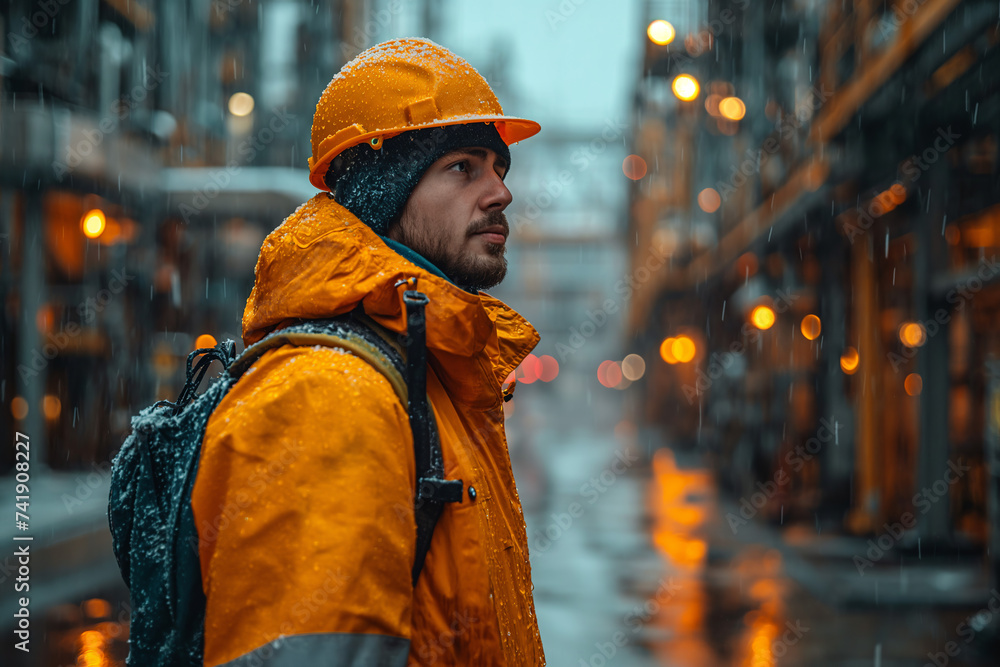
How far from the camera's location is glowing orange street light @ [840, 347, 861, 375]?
13.1 m

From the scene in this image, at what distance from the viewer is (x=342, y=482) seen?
1.43 meters

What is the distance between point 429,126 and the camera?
1884 mm

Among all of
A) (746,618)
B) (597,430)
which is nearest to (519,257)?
(597,430)

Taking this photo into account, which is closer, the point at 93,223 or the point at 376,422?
the point at 376,422

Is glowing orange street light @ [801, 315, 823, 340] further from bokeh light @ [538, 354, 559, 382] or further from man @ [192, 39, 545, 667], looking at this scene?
bokeh light @ [538, 354, 559, 382]

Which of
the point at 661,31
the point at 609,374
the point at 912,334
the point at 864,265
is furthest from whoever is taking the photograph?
the point at 609,374

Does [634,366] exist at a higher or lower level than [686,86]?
lower

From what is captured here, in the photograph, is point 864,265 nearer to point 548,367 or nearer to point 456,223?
point 456,223

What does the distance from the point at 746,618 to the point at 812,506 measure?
5.77m

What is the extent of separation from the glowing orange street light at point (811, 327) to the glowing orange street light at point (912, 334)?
282cm

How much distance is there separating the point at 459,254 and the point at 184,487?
0.71 meters

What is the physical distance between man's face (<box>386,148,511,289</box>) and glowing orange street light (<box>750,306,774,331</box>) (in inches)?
546

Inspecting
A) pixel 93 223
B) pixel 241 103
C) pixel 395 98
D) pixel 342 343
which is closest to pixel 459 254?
pixel 395 98

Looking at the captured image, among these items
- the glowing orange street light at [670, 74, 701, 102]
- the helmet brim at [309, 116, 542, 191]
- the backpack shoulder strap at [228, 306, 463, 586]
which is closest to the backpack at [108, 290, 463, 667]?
the backpack shoulder strap at [228, 306, 463, 586]
